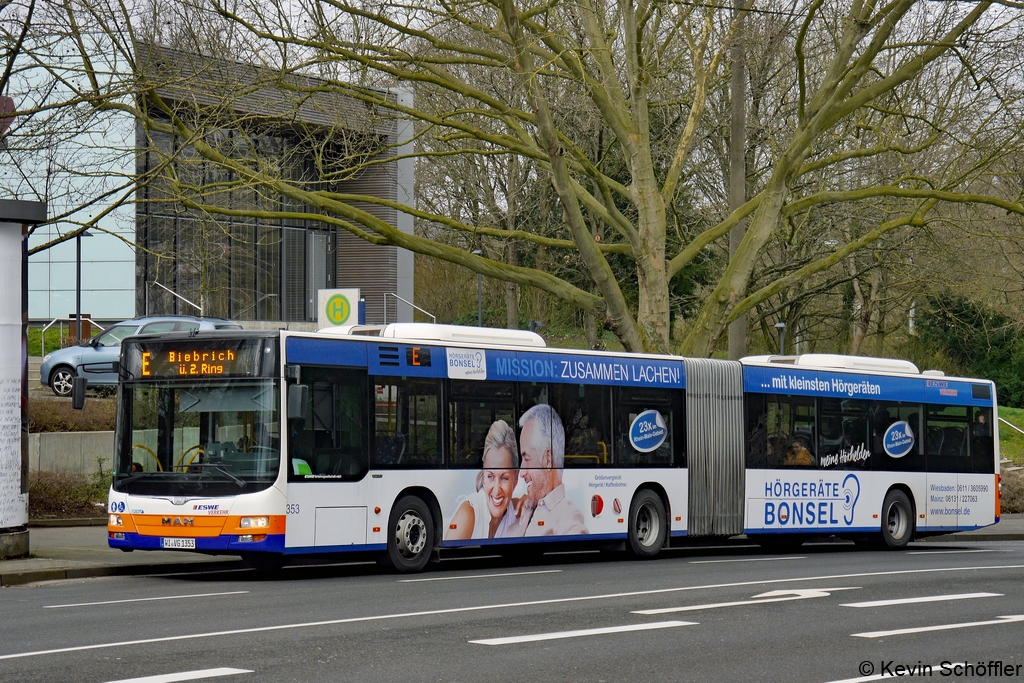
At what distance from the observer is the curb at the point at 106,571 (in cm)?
1452

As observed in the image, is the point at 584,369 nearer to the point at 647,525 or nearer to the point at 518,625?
the point at 647,525

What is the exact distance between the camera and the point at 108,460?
22.1m

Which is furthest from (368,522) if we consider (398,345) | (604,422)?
(604,422)

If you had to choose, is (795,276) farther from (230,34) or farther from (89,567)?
(89,567)

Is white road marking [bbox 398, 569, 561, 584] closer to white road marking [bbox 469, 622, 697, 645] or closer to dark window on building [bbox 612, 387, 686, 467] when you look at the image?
dark window on building [bbox 612, 387, 686, 467]

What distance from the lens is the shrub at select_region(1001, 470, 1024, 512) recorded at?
3284cm

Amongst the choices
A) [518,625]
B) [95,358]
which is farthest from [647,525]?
Answer: [95,358]

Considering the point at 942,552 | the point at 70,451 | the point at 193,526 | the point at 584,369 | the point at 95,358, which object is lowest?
the point at 942,552

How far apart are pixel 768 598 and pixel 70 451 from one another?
12.9m

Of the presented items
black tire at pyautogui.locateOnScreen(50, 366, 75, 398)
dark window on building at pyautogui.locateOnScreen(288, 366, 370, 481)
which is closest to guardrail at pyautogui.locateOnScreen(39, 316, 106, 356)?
black tire at pyautogui.locateOnScreen(50, 366, 75, 398)

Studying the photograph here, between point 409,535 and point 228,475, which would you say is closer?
point 228,475

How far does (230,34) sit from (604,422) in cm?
801

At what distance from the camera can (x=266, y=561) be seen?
1587 cm

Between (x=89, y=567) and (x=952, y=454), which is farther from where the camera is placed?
(x=952, y=454)
